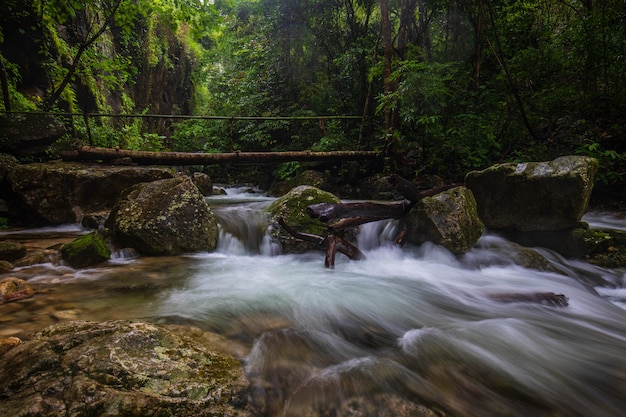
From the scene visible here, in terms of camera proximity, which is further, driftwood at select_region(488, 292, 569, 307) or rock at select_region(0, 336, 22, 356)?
driftwood at select_region(488, 292, 569, 307)

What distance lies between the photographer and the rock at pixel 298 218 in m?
5.02

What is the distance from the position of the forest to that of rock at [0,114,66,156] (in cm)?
34

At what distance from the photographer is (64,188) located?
18.6 ft

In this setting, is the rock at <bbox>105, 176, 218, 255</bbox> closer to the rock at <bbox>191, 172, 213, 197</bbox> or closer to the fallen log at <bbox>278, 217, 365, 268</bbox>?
the fallen log at <bbox>278, 217, 365, 268</bbox>

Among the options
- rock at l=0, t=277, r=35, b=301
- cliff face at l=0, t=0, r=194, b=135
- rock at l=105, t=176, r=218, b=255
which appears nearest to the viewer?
rock at l=0, t=277, r=35, b=301

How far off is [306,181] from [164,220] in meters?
5.93

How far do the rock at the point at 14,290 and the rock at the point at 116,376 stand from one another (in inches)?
51.8

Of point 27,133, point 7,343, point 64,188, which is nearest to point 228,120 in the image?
point 27,133

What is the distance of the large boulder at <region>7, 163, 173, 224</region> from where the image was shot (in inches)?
214

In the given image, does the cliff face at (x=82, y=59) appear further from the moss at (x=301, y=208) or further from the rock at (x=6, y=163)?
the moss at (x=301, y=208)

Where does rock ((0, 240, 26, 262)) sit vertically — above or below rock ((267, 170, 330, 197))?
below

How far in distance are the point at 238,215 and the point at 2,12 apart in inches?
290

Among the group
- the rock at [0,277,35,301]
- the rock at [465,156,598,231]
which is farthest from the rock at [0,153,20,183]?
the rock at [465,156,598,231]

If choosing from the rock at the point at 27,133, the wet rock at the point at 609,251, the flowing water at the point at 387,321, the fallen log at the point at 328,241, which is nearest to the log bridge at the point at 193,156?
the rock at the point at 27,133
